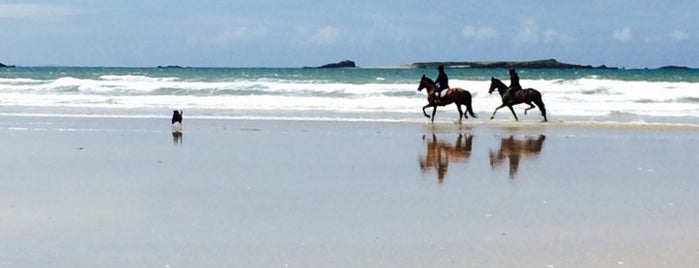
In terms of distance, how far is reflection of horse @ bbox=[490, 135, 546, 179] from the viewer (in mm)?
12219

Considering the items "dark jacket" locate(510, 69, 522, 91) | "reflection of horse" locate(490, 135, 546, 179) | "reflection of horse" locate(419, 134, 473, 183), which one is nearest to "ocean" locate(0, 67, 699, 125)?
"dark jacket" locate(510, 69, 522, 91)

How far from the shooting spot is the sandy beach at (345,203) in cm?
654

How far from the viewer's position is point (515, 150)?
14195 mm

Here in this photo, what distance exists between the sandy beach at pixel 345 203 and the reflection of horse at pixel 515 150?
1.4 inches

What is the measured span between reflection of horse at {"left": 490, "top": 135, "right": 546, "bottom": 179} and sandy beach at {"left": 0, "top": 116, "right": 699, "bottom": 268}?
0.12ft

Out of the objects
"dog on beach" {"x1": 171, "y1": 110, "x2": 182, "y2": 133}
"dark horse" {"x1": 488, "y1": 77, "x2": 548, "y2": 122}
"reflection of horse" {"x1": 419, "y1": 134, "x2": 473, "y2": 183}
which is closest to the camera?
"reflection of horse" {"x1": 419, "y1": 134, "x2": 473, "y2": 183}

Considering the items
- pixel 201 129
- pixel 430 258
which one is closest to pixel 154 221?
pixel 430 258

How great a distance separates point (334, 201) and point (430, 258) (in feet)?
7.92

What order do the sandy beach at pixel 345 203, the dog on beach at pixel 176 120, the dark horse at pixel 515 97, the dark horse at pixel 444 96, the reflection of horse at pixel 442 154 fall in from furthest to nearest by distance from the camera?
1. the dark horse at pixel 515 97
2. the dark horse at pixel 444 96
3. the dog on beach at pixel 176 120
4. the reflection of horse at pixel 442 154
5. the sandy beach at pixel 345 203

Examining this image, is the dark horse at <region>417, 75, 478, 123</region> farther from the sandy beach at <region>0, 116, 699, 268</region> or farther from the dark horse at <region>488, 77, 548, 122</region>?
the sandy beach at <region>0, 116, 699, 268</region>

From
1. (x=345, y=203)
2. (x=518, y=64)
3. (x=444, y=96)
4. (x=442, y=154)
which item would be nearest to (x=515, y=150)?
(x=442, y=154)

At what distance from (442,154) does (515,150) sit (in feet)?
3.99

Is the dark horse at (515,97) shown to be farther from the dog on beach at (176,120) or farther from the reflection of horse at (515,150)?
the dog on beach at (176,120)

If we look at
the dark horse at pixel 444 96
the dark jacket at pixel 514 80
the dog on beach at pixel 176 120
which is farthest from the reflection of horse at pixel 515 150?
the dog on beach at pixel 176 120
